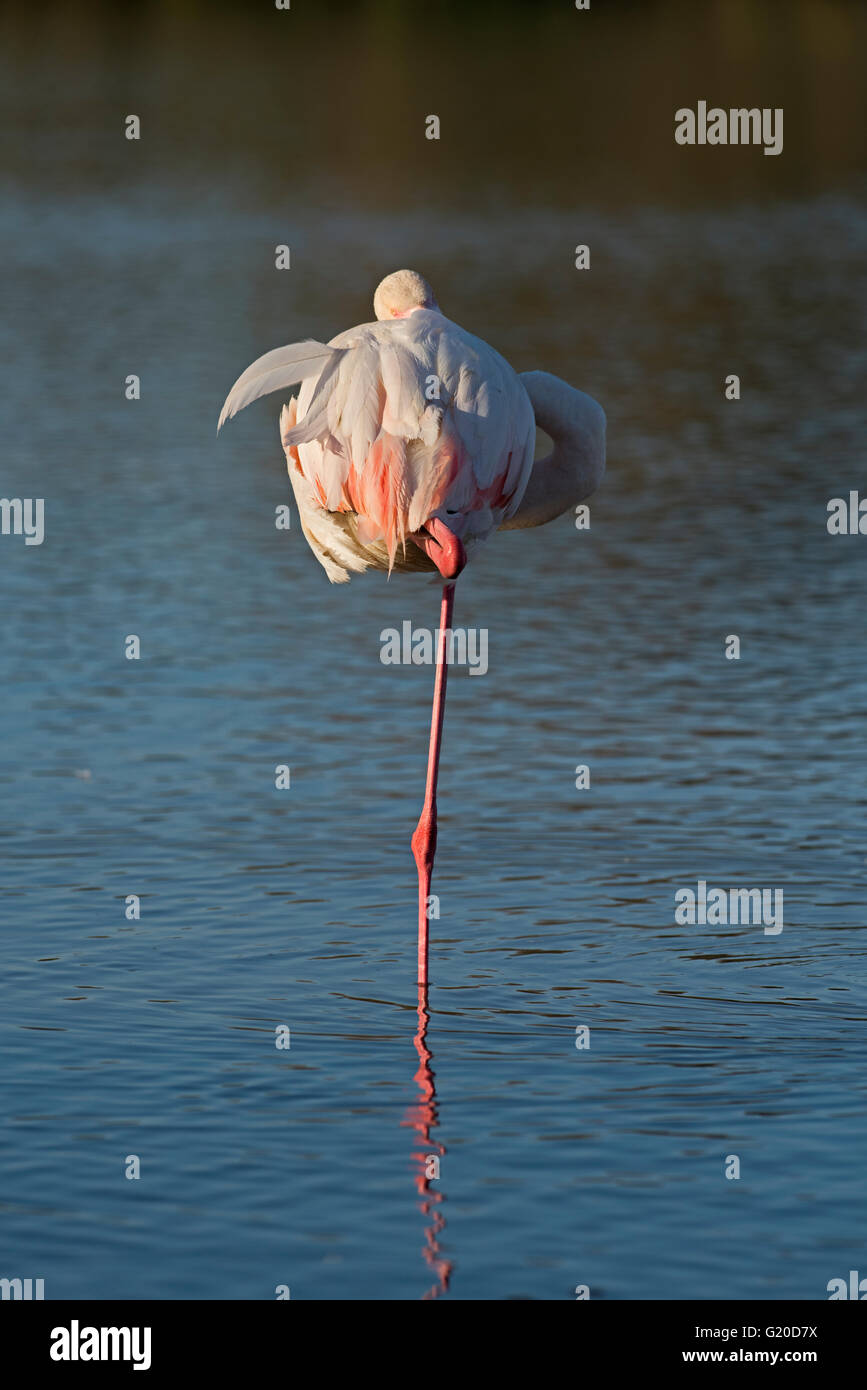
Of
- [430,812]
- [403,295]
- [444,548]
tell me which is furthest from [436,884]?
[403,295]

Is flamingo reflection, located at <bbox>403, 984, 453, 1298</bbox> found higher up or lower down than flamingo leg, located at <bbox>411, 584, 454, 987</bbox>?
lower down

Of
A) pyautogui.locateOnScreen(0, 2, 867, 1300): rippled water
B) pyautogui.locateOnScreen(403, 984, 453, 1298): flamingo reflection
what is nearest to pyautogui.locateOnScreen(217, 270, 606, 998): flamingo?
pyautogui.locateOnScreen(403, 984, 453, 1298): flamingo reflection

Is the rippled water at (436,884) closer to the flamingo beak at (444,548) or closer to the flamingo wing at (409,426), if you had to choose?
the flamingo beak at (444,548)

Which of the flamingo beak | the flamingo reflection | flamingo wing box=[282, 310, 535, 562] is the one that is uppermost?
flamingo wing box=[282, 310, 535, 562]

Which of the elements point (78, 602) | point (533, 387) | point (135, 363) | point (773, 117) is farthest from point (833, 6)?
point (533, 387)

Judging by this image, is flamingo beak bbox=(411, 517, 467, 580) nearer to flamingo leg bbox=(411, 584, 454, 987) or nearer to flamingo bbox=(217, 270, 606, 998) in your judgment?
flamingo bbox=(217, 270, 606, 998)

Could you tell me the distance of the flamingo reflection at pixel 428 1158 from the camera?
5820 mm

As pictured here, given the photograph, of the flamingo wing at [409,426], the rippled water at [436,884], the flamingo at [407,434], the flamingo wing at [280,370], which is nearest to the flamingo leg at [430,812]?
the flamingo at [407,434]

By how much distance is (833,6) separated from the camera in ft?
224

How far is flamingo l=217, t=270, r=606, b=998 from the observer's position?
7.26m

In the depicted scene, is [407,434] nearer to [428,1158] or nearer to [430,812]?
[430,812]

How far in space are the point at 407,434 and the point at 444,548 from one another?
46cm

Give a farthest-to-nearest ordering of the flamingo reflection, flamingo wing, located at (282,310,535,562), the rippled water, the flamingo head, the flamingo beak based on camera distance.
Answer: the flamingo head
the flamingo beak
flamingo wing, located at (282,310,535,562)
the rippled water
the flamingo reflection

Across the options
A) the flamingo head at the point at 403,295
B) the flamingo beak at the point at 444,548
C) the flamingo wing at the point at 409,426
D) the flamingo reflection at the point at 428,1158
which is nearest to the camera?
the flamingo reflection at the point at 428,1158
